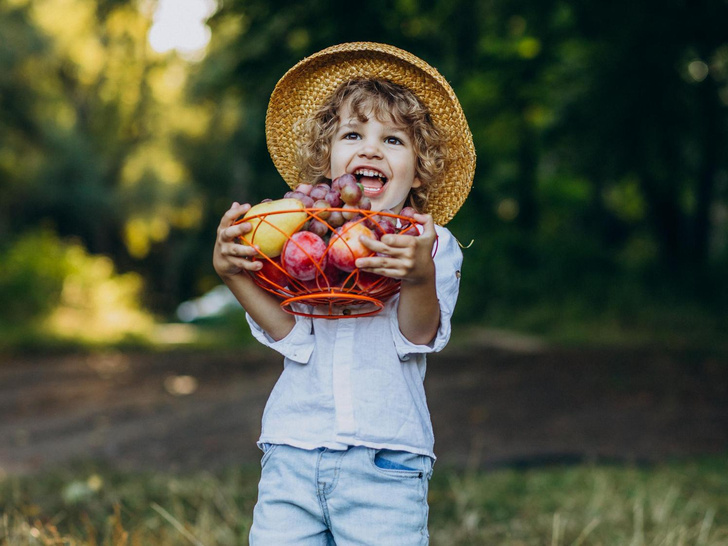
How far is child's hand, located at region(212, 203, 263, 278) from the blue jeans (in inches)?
20.4

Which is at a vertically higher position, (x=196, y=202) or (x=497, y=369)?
(x=196, y=202)

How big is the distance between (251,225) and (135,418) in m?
6.14

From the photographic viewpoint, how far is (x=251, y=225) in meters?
1.86

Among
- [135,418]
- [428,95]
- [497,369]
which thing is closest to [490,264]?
[497,369]

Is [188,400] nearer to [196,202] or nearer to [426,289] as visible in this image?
[426,289]

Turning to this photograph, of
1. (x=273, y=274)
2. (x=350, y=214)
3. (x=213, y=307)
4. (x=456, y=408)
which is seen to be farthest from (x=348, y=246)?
(x=213, y=307)

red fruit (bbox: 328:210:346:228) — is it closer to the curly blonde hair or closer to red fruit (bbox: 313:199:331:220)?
red fruit (bbox: 313:199:331:220)

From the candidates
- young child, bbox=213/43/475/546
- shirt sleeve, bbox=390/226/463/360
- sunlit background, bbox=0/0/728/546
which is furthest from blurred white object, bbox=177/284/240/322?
shirt sleeve, bbox=390/226/463/360

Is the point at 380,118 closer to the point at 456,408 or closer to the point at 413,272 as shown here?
the point at 413,272

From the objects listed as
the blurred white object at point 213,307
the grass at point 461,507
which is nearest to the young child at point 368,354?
the grass at point 461,507

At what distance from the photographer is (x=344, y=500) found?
197 cm

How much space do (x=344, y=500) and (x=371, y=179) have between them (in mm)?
871

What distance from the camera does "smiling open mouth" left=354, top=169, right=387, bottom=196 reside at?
2129 millimetres

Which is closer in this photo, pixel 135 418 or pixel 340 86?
pixel 340 86
